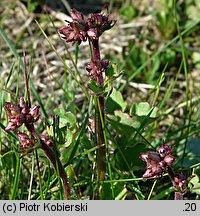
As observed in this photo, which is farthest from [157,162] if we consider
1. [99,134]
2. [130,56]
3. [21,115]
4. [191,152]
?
[130,56]

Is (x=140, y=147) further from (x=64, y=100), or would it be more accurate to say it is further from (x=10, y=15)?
(x=10, y=15)

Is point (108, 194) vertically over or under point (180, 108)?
under

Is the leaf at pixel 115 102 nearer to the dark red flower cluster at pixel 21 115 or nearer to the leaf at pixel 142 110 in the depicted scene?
the leaf at pixel 142 110

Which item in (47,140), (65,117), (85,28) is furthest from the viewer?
(65,117)

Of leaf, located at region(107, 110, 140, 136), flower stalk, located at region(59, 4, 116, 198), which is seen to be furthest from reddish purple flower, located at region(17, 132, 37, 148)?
leaf, located at region(107, 110, 140, 136)

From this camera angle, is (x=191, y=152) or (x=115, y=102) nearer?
(x=115, y=102)

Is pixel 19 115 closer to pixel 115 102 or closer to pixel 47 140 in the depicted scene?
pixel 47 140

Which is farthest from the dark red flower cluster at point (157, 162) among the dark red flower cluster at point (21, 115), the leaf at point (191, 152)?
the leaf at point (191, 152)

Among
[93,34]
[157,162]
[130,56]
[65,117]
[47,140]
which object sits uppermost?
[130,56]
